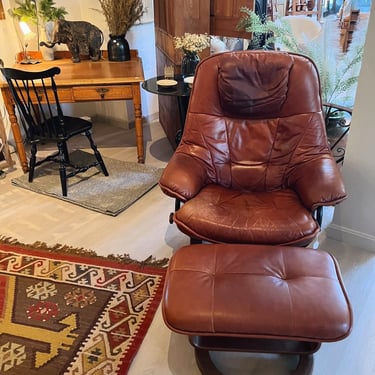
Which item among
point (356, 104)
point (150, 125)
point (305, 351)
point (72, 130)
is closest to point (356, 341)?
point (305, 351)

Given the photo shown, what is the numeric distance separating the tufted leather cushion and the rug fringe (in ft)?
2.07

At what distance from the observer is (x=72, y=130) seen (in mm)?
2709

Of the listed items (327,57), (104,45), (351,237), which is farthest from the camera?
(104,45)

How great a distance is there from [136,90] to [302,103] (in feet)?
4.52

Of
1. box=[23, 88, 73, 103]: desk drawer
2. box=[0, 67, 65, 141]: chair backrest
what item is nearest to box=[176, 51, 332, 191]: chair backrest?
box=[0, 67, 65, 141]: chair backrest

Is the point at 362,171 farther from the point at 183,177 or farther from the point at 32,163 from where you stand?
the point at 32,163

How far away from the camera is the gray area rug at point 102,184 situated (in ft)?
8.71

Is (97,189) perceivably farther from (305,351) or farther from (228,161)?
(305,351)

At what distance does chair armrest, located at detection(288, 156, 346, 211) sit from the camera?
1649 millimetres

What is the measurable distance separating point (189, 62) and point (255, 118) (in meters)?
0.99

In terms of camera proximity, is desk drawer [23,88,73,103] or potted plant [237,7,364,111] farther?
desk drawer [23,88,73,103]

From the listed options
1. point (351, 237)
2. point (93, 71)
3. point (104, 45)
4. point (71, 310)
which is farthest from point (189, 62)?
point (71, 310)

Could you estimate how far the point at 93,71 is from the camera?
3076 millimetres

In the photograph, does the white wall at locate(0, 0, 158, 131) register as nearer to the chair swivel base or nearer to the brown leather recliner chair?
the brown leather recliner chair
